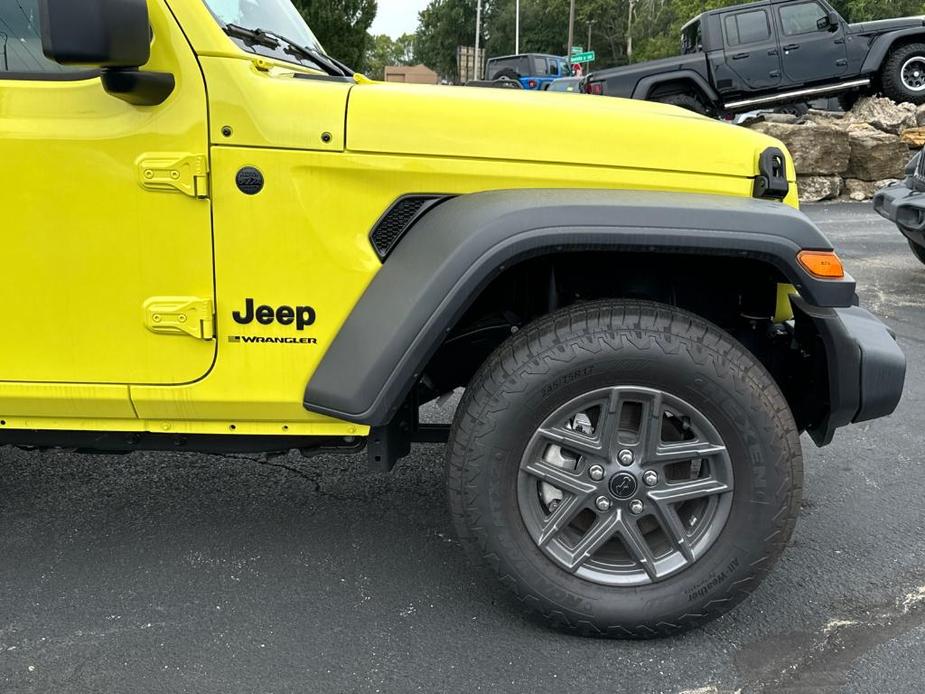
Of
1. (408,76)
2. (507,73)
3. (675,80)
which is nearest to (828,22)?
(675,80)

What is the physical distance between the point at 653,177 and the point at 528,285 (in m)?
0.51

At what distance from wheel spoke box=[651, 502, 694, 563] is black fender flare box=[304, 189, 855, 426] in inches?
26.8

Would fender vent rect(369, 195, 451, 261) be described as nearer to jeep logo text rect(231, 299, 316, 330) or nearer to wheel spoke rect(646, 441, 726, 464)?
jeep logo text rect(231, 299, 316, 330)

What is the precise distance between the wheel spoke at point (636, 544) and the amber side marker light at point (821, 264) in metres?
0.82

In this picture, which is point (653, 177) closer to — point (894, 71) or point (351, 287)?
point (351, 287)

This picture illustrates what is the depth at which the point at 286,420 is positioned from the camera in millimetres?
2240

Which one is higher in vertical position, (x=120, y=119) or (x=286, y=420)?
(x=120, y=119)

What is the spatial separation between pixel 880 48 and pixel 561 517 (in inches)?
546

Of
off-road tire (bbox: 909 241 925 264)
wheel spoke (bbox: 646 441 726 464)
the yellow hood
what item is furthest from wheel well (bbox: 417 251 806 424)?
off-road tire (bbox: 909 241 925 264)

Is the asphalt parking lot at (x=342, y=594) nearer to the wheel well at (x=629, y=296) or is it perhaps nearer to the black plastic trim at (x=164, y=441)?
the black plastic trim at (x=164, y=441)

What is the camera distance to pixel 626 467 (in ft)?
7.12

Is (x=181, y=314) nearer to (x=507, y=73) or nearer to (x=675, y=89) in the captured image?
(x=675, y=89)

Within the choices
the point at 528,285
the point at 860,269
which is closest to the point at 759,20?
the point at 860,269

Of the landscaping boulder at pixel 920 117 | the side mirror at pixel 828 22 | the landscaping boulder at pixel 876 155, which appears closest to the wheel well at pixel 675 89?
the side mirror at pixel 828 22
